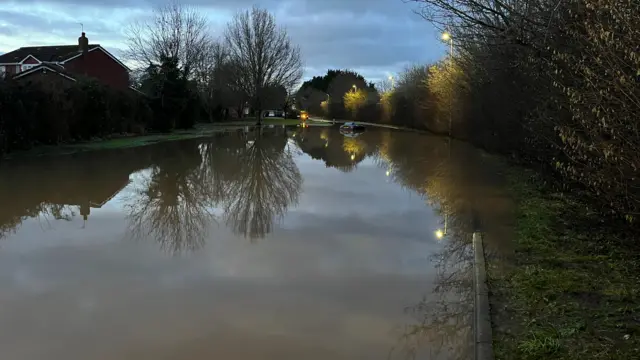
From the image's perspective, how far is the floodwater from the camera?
5.45 m

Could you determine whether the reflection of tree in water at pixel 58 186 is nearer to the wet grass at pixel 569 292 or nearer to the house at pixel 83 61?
the wet grass at pixel 569 292

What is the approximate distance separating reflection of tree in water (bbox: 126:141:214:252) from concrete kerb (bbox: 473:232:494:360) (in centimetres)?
465

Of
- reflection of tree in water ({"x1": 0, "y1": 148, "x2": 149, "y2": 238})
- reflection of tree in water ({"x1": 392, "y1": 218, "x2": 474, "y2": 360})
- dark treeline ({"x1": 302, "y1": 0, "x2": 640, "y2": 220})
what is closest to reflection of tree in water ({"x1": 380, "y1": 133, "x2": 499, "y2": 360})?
reflection of tree in water ({"x1": 392, "y1": 218, "x2": 474, "y2": 360})

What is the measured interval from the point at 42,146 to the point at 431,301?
22679 mm

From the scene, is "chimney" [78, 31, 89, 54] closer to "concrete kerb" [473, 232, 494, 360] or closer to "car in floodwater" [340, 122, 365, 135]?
"car in floodwater" [340, 122, 365, 135]

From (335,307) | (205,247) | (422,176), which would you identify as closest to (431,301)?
(335,307)

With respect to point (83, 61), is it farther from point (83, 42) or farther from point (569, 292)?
point (569, 292)

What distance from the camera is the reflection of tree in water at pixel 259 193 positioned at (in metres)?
11.4

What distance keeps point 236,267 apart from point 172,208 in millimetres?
5338

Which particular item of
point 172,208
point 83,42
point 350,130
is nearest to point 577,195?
point 172,208

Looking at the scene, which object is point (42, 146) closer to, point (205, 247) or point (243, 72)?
point (205, 247)

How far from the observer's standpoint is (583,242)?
8805 mm

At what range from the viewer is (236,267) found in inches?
314

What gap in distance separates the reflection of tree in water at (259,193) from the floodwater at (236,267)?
0.23 ft
